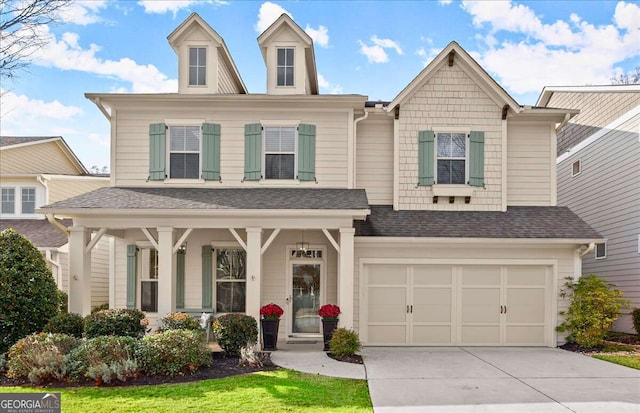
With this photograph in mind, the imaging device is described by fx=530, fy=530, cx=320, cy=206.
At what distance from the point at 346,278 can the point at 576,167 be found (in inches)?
404

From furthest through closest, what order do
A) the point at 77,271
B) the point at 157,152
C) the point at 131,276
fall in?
the point at 131,276, the point at 157,152, the point at 77,271

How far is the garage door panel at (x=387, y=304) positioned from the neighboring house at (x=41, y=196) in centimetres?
1002

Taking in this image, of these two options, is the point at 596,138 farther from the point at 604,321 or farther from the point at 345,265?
the point at 345,265

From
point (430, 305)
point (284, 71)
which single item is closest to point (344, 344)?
point (430, 305)

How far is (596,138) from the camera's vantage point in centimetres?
1605

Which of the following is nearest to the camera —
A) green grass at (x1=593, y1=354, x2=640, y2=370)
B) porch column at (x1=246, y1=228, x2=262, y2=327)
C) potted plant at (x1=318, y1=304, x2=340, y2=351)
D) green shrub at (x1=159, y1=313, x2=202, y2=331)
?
green grass at (x1=593, y1=354, x2=640, y2=370)

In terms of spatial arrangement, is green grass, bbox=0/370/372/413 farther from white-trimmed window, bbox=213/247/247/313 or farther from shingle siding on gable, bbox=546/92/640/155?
shingle siding on gable, bbox=546/92/640/155

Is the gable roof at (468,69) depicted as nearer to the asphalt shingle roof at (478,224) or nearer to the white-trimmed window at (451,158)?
the white-trimmed window at (451,158)

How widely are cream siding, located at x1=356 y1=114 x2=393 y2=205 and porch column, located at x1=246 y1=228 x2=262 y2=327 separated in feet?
11.4

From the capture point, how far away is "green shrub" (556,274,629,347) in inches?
474

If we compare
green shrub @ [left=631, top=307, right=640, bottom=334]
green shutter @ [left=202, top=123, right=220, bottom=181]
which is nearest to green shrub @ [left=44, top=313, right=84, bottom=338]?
green shutter @ [left=202, top=123, right=220, bottom=181]

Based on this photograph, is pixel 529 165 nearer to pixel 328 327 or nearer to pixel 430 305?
pixel 430 305

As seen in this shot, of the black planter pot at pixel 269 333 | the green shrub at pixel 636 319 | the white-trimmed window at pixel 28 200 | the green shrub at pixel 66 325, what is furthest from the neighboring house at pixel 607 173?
the white-trimmed window at pixel 28 200

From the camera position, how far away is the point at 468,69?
13.7 m
